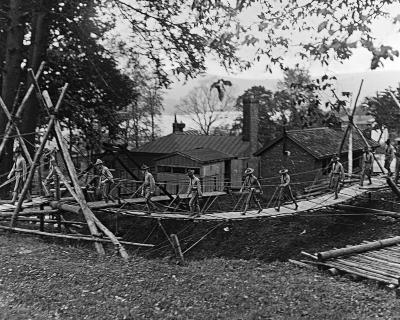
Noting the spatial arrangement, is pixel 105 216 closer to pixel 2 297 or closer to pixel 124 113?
pixel 2 297

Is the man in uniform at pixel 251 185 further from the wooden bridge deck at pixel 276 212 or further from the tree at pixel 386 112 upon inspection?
the tree at pixel 386 112

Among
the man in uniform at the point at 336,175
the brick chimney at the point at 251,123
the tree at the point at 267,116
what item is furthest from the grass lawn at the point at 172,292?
the tree at the point at 267,116

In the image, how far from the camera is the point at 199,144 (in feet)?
112

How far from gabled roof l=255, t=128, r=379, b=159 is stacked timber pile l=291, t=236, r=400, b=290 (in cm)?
1727

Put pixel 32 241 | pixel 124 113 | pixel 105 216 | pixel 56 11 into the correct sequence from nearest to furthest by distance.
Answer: pixel 32 241
pixel 56 11
pixel 105 216
pixel 124 113

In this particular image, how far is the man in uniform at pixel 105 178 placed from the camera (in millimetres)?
15773

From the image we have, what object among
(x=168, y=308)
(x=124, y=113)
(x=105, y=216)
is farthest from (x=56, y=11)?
(x=124, y=113)

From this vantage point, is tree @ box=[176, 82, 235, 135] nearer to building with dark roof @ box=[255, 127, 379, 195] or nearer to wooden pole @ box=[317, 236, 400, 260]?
building with dark roof @ box=[255, 127, 379, 195]

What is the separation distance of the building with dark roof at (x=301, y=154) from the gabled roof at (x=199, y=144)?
2.47 m

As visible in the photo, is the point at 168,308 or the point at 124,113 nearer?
the point at 168,308

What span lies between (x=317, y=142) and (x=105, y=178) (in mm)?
17723

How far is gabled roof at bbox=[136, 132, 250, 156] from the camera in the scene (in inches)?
1307

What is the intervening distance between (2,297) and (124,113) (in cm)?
3284

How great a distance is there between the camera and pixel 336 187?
1634 centimetres
